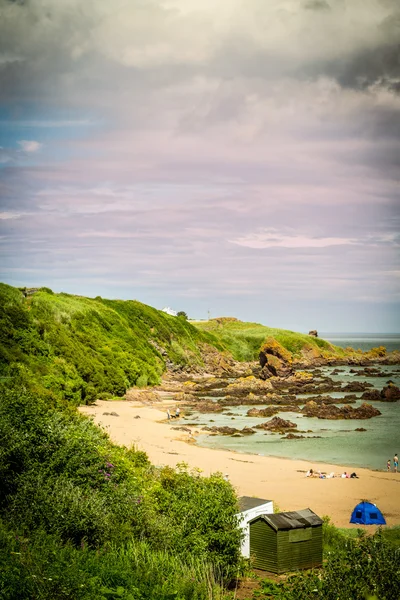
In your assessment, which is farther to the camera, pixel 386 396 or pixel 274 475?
pixel 386 396

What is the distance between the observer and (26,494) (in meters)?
16.1

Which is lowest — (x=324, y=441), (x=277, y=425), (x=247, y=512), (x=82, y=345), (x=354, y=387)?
(x=324, y=441)

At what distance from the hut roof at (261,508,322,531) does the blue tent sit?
23.2 feet

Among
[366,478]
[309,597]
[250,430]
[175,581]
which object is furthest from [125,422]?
[309,597]

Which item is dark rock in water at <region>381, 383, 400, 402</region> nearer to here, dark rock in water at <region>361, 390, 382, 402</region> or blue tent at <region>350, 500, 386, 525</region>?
dark rock in water at <region>361, 390, 382, 402</region>

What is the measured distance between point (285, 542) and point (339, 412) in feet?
141

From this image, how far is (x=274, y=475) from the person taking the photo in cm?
3388

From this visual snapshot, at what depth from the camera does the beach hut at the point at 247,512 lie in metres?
18.1

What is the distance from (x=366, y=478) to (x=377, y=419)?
24.7 metres

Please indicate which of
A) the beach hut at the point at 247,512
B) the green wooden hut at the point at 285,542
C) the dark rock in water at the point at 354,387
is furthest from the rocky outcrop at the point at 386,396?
the green wooden hut at the point at 285,542

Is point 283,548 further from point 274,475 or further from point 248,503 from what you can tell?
point 274,475

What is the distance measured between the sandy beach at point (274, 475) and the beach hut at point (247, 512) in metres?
6.39

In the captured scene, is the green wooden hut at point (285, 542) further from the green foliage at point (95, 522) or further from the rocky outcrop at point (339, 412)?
the rocky outcrop at point (339, 412)

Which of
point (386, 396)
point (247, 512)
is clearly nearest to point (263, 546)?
point (247, 512)
